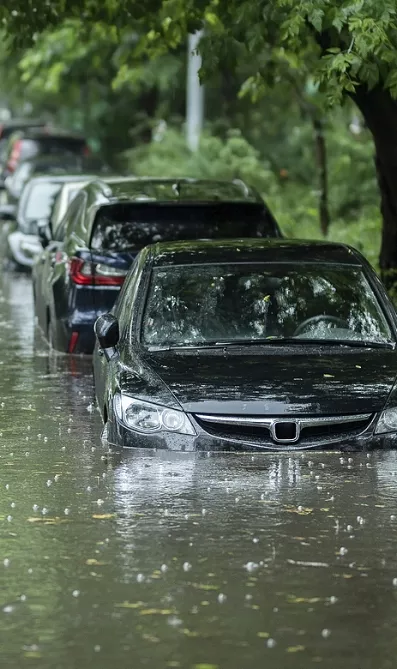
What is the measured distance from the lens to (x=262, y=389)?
393 inches

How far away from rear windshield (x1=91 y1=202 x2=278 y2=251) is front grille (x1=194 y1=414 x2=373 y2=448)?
5596 millimetres

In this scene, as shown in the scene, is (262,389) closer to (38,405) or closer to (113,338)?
(113,338)

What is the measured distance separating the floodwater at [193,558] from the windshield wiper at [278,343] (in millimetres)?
787

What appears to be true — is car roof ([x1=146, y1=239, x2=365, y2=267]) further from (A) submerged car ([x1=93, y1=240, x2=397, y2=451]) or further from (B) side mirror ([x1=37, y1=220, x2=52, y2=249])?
(B) side mirror ([x1=37, y1=220, x2=52, y2=249])

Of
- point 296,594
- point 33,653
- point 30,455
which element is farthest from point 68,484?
point 33,653

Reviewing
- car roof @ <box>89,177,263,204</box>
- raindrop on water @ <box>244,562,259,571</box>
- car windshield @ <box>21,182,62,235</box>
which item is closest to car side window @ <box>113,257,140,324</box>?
car roof @ <box>89,177,263,204</box>

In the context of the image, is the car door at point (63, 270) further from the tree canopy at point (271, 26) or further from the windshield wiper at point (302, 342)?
the windshield wiper at point (302, 342)

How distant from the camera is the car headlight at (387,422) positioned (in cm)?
1000

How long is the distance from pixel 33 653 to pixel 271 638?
89 cm

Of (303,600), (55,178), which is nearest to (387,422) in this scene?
(303,600)

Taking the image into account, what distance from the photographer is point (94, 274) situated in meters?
15.7

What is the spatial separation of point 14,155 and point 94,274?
27270 millimetres

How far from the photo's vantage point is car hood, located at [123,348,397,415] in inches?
390

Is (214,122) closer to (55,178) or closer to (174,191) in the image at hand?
(55,178)
